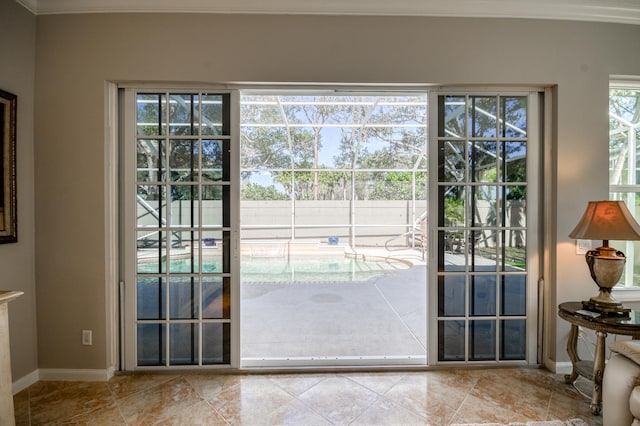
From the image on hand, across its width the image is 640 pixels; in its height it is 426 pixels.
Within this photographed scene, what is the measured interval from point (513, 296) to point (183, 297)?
2670 millimetres

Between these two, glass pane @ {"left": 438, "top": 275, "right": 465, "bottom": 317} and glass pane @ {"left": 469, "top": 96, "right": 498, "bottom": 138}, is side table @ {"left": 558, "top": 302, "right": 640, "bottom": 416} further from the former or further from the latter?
glass pane @ {"left": 469, "top": 96, "right": 498, "bottom": 138}

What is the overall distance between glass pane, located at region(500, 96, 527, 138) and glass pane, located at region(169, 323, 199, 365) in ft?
9.71

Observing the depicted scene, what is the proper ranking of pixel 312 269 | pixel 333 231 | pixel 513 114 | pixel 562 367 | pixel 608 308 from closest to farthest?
pixel 608 308, pixel 562 367, pixel 513 114, pixel 312 269, pixel 333 231

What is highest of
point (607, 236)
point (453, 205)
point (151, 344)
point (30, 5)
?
point (30, 5)

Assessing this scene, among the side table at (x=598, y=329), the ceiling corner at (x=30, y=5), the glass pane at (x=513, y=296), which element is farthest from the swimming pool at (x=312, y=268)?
the ceiling corner at (x=30, y=5)

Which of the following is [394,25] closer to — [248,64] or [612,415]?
[248,64]

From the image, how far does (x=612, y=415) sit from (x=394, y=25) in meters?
2.76

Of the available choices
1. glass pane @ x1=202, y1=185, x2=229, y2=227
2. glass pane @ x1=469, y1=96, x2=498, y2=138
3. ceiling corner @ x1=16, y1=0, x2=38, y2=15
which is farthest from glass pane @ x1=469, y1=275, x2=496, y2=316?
ceiling corner @ x1=16, y1=0, x2=38, y2=15

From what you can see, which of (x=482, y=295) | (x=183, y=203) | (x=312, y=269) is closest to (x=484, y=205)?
(x=482, y=295)

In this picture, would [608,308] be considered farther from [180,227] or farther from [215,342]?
[180,227]

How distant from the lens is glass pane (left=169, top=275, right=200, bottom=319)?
7.95 feet

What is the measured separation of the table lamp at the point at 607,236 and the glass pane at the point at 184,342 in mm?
2868

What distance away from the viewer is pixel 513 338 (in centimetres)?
250

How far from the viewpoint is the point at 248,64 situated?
232 centimetres
